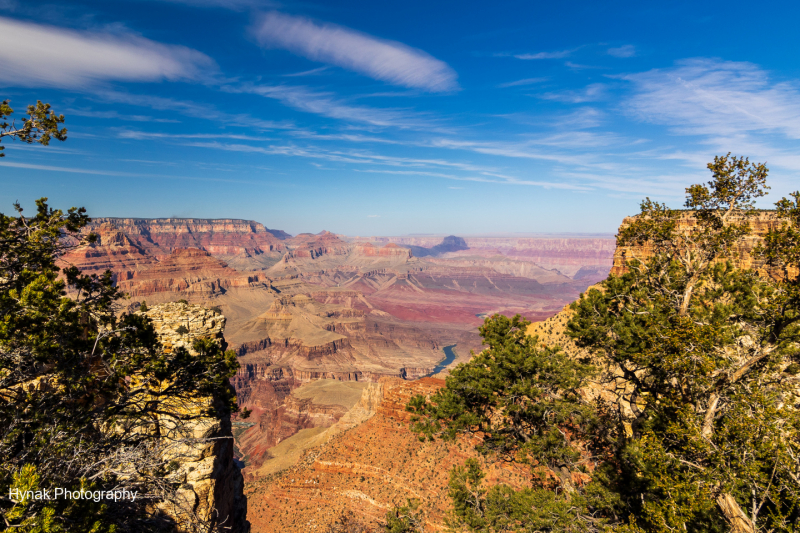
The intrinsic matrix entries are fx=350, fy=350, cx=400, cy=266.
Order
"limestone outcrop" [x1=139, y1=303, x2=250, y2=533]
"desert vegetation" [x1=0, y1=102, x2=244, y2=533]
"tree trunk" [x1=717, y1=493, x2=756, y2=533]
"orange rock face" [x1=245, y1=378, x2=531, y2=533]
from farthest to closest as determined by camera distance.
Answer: "orange rock face" [x1=245, y1=378, x2=531, y2=533] → "limestone outcrop" [x1=139, y1=303, x2=250, y2=533] → "tree trunk" [x1=717, y1=493, x2=756, y2=533] → "desert vegetation" [x1=0, y1=102, x2=244, y2=533]

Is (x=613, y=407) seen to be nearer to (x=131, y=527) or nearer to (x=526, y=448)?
(x=526, y=448)

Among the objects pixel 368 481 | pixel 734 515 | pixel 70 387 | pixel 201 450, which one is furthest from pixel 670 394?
pixel 368 481

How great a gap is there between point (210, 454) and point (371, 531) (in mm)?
20173

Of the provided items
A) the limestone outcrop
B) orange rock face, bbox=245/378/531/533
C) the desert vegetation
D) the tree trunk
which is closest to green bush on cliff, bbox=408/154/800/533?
the tree trunk

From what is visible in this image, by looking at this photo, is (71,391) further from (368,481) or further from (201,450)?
(368,481)

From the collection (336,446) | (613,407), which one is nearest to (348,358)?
(336,446)

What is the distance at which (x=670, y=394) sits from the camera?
9.01 meters

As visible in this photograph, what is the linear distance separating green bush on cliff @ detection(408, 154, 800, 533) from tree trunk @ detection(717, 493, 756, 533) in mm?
24

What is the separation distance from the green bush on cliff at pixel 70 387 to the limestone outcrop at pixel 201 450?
0.64 metres

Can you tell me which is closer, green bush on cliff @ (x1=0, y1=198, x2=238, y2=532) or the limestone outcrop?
green bush on cliff @ (x1=0, y1=198, x2=238, y2=532)

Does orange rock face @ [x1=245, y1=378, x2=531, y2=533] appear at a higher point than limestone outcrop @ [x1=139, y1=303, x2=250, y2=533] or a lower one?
lower

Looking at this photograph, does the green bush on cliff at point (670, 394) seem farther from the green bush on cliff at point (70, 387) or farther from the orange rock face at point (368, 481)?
the orange rock face at point (368, 481)

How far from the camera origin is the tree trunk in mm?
7181

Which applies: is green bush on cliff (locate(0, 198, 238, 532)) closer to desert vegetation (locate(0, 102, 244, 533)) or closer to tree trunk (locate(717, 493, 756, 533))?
desert vegetation (locate(0, 102, 244, 533))
